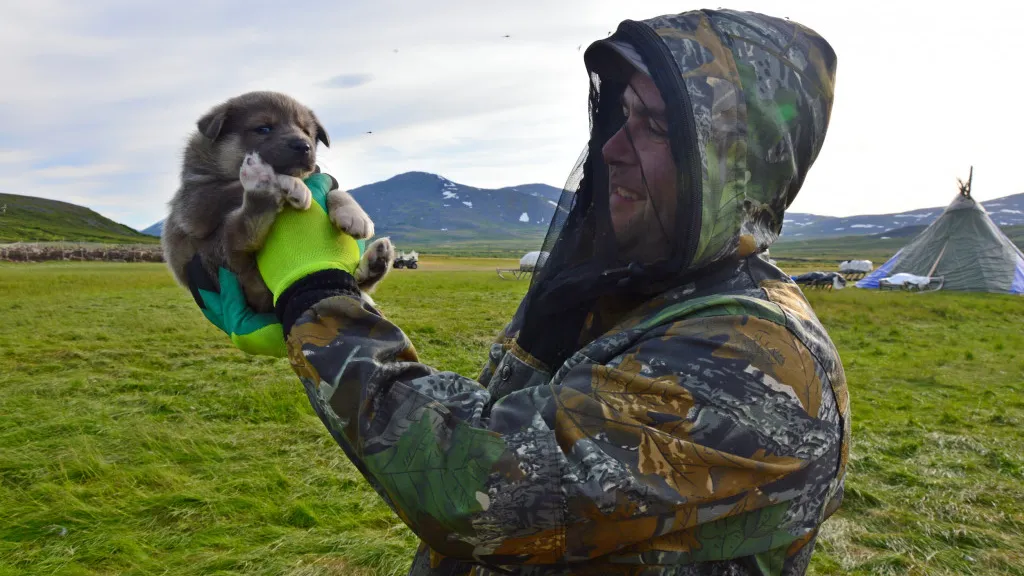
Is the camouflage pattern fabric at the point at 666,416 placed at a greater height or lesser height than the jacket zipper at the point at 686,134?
lesser

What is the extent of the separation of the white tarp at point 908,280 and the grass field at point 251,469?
22.0 meters

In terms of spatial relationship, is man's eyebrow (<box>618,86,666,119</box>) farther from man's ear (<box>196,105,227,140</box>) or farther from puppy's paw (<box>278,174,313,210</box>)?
man's ear (<box>196,105,227,140</box>)

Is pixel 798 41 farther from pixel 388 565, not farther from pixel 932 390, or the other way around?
pixel 932 390

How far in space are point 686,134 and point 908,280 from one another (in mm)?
37682

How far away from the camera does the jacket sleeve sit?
1376mm

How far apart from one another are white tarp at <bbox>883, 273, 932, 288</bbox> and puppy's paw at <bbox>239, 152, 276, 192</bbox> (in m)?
37.5

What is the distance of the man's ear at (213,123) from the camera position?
4.18 metres

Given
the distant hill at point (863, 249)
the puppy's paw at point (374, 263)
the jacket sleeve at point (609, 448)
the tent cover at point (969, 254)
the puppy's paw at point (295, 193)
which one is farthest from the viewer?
the distant hill at point (863, 249)

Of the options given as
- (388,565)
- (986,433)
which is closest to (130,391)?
(388,565)

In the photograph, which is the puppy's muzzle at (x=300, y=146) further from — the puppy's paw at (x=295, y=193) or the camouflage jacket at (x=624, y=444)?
the camouflage jacket at (x=624, y=444)

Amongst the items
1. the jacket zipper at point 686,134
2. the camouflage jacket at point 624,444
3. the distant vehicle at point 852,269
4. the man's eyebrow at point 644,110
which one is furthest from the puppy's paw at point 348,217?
the distant vehicle at point 852,269

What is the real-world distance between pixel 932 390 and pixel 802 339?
12.1m

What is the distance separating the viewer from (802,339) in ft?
5.06

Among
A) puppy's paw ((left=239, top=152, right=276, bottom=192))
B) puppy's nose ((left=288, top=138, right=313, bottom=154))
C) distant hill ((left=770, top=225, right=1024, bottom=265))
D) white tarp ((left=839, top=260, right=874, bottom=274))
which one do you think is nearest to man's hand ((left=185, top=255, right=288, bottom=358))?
puppy's paw ((left=239, top=152, right=276, bottom=192))
